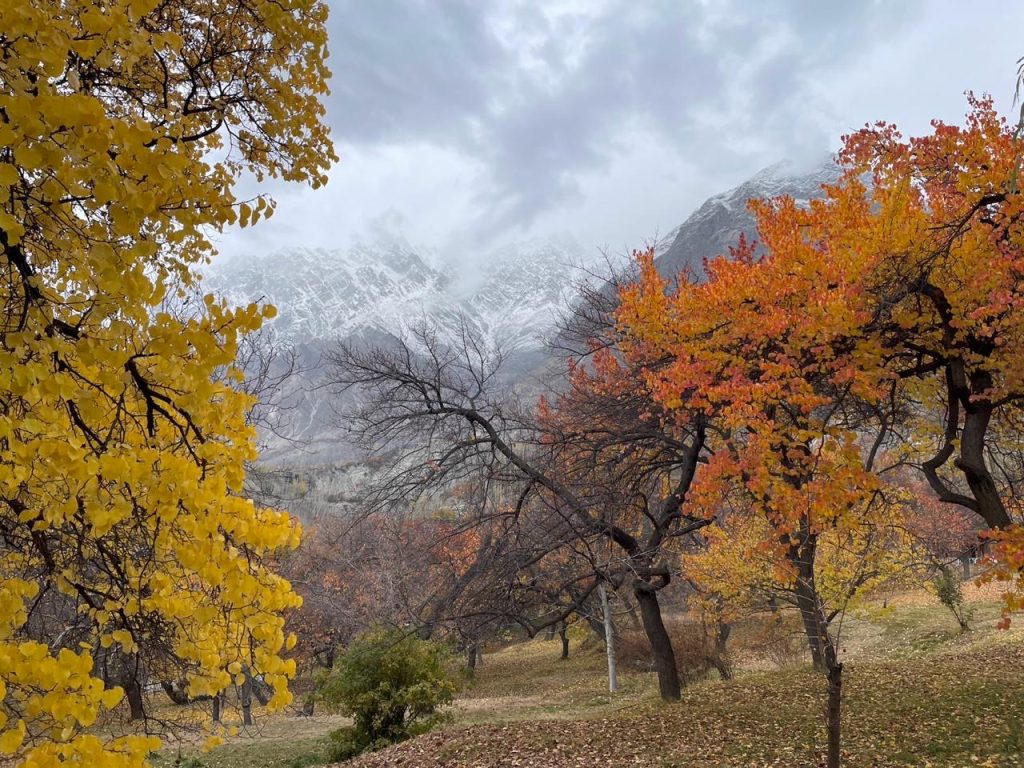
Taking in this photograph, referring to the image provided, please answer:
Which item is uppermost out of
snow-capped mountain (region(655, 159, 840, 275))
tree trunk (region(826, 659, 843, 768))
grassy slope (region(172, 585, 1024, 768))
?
snow-capped mountain (region(655, 159, 840, 275))

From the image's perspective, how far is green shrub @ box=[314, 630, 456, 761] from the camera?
11539 millimetres

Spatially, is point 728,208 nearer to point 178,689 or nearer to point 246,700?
point 246,700

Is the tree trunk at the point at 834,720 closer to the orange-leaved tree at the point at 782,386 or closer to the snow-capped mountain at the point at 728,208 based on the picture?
the orange-leaved tree at the point at 782,386

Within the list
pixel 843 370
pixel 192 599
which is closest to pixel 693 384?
pixel 843 370

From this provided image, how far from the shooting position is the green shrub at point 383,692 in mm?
11539

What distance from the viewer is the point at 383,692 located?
38.1 feet

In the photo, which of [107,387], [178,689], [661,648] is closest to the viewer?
[107,387]

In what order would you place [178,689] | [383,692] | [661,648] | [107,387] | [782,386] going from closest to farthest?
1. [107,387]
2. [178,689]
3. [782,386]
4. [661,648]
5. [383,692]

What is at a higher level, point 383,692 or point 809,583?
point 809,583

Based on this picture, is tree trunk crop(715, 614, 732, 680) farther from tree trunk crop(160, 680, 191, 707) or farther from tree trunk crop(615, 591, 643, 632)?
tree trunk crop(160, 680, 191, 707)

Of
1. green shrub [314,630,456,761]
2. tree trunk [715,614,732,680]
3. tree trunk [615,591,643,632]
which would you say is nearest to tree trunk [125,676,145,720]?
green shrub [314,630,456,761]

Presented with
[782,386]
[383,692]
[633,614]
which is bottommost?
[633,614]

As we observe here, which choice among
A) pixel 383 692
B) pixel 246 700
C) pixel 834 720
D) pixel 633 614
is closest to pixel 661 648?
pixel 834 720

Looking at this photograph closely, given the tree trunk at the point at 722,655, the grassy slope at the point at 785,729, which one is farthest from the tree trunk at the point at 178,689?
the tree trunk at the point at 722,655
